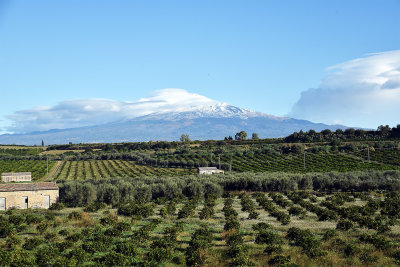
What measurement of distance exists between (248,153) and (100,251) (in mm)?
108403

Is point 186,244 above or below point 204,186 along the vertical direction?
below

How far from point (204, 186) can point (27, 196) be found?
29.2 m

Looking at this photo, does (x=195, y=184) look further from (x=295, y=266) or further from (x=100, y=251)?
(x=295, y=266)

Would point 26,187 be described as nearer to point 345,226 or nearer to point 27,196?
point 27,196

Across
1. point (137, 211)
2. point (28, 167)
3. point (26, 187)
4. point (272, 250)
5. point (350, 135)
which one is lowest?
point (137, 211)

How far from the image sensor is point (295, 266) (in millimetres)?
22188

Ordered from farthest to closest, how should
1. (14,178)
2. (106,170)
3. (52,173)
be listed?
(106,170)
(52,173)
(14,178)

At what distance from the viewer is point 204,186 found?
6625 centimetres

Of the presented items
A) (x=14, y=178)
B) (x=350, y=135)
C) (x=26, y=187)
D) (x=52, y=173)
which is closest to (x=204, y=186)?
(x=26, y=187)

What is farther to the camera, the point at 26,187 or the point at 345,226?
the point at 26,187

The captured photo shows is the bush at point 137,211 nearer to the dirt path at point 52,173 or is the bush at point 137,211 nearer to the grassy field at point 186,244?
the grassy field at point 186,244

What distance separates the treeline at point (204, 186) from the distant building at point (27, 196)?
352 centimetres

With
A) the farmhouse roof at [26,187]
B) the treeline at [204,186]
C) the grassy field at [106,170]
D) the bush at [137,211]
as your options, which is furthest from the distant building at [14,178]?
the bush at [137,211]

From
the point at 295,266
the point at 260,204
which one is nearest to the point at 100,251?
the point at 295,266
